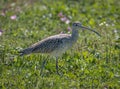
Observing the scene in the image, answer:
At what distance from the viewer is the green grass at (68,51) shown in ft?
33.3

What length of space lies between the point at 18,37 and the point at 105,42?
2124 mm

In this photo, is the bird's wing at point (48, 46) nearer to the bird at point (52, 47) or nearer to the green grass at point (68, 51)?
the bird at point (52, 47)

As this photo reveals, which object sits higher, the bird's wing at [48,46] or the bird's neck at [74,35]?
the bird's neck at [74,35]

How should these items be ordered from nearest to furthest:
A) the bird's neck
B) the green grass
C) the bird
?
the green grass
the bird
the bird's neck

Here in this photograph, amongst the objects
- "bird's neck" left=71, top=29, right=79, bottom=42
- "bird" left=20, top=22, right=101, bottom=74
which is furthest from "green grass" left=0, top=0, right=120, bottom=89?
"bird's neck" left=71, top=29, right=79, bottom=42

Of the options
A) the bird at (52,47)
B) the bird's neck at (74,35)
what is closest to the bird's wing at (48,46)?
the bird at (52,47)

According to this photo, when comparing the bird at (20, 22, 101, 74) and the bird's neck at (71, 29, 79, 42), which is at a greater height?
the bird's neck at (71, 29, 79, 42)

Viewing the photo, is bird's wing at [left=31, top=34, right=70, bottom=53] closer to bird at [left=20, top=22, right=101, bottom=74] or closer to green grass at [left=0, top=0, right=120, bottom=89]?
bird at [left=20, top=22, right=101, bottom=74]

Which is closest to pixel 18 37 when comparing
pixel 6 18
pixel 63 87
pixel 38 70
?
pixel 6 18

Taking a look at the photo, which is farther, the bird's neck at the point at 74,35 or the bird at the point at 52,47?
the bird's neck at the point at 74,35

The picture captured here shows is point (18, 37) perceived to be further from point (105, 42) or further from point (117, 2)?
point (117, 2)

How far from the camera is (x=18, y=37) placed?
42.6ft

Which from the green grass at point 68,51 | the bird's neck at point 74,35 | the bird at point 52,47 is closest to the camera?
the green grass at point 68,51

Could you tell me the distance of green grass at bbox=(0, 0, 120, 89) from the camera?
400 inches
